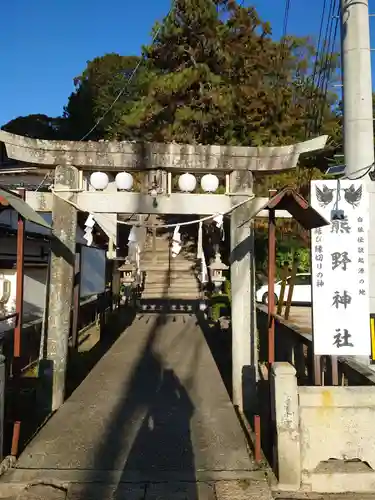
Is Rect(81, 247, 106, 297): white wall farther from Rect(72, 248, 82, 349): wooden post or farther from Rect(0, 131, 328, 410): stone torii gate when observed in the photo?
Rect(0, 131, 328, 410): stone torii gate

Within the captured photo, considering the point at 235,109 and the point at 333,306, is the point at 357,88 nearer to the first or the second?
the point at 333,306

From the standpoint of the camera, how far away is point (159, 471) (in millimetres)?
4828

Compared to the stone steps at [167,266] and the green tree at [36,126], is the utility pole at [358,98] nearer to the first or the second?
the stone steps at [167,266]

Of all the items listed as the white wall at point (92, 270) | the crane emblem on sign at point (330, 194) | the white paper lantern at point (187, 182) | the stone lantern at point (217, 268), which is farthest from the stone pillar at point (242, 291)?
the stone lantern at point (217, 268)

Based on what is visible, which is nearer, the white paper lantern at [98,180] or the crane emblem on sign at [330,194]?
the crane emblem on sign at [330,194]

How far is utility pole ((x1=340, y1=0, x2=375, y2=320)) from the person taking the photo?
7.12 metres

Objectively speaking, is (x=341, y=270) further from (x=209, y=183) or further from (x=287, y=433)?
(x=209, y=183)

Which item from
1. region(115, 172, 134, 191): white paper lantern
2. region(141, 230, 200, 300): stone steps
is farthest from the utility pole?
region(141, 230, 200, 300): stone steps

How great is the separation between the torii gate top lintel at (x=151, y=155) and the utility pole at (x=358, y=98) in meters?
0.54

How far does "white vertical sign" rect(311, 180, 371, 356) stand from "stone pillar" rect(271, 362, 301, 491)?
117 cm

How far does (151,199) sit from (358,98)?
381 cm

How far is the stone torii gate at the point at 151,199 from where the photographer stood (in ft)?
23.4

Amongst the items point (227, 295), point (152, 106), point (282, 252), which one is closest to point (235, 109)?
point (152, 106)

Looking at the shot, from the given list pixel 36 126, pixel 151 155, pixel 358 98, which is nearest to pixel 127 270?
pixel 151 155
